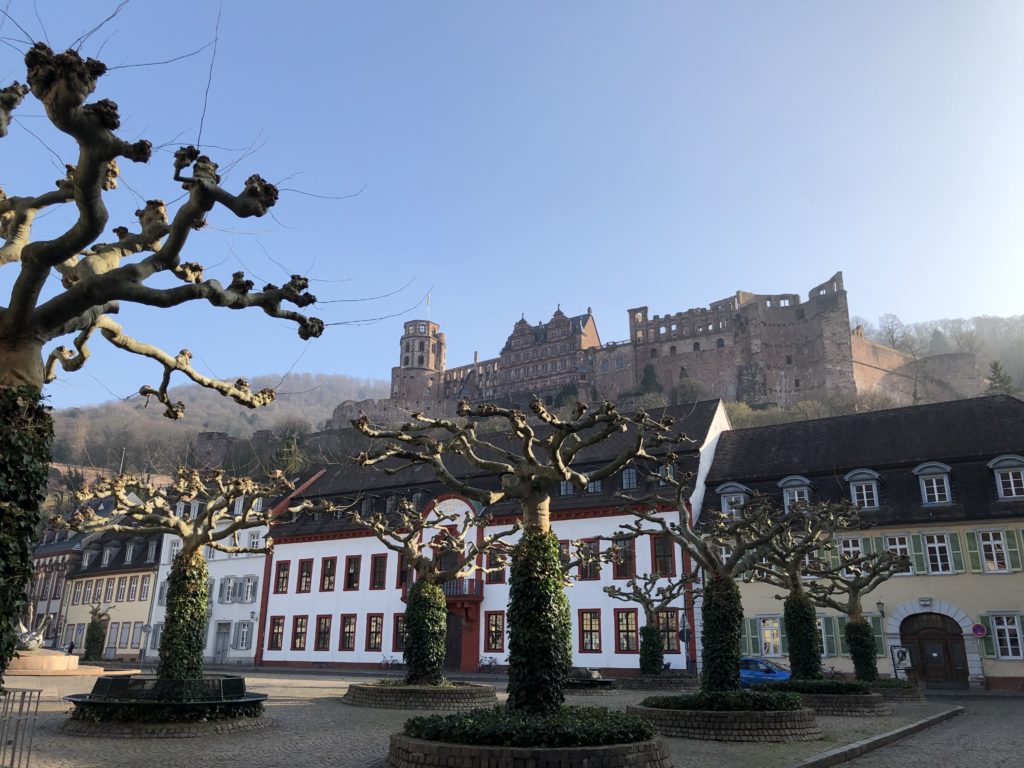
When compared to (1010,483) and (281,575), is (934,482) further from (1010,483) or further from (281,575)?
(281,575)

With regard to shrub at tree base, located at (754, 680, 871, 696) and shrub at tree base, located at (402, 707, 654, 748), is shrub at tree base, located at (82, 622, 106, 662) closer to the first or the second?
shrub at tree base, located at (754, 680, 871, 696)

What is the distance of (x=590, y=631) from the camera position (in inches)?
1521

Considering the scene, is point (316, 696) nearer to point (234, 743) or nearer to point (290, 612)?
point (234, 743)

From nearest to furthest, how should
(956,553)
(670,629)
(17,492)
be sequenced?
1. (17,492)
2. (956,553)
3. (670,629)

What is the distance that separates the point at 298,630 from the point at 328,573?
12.8 ft

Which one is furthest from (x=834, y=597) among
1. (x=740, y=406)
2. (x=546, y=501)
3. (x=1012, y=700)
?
(x=740, y=406)

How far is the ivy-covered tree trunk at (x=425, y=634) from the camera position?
21.8 metres

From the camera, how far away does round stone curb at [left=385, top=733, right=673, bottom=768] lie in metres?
9.53

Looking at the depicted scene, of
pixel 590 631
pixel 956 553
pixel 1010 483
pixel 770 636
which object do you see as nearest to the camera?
pixel 956 553

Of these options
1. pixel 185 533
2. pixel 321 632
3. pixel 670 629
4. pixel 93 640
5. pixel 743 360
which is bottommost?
pixel 93 640

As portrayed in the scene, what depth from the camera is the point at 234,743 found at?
1355cm

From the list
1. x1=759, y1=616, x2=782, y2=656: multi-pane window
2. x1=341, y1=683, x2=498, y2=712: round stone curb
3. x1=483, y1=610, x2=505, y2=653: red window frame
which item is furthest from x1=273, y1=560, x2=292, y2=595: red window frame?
x1=341, y1=683, x2=498, y2=712: round stone curb

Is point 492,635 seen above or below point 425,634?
below

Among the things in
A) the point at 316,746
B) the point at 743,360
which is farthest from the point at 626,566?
the point at 743,360
